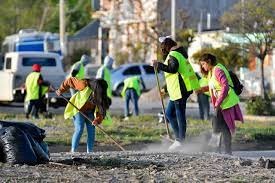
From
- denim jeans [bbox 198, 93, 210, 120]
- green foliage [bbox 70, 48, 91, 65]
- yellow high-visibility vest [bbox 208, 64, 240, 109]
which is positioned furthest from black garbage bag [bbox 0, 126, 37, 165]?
green foliage [bbox 70, 48, 91, 65]

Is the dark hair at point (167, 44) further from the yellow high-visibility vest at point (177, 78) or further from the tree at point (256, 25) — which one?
the tree at point (256, 25)

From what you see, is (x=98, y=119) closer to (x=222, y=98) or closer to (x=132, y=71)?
(x=222, y=98)

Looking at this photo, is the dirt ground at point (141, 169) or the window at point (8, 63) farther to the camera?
the window at point (8, 63)

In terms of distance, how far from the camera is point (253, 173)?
388 inches

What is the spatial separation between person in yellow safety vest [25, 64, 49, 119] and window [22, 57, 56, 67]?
6.44m

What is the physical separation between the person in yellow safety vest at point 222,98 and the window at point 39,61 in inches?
636

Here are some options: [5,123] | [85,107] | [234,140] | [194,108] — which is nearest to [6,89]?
[194,108]

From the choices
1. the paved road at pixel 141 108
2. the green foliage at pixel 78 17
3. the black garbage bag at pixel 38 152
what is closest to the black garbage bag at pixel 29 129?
the black garbage bag at pixel 38 152

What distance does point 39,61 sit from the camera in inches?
1141

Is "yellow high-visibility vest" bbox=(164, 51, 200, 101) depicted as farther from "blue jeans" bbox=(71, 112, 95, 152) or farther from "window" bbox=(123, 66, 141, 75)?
"window" bbox=(123, 66, 141, 75)

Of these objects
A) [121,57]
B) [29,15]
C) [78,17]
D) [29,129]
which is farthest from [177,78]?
[78,17]

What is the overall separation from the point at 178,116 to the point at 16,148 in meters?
3.68

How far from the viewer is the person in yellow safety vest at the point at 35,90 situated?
21656 millimetres

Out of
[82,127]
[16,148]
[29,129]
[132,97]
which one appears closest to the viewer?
[16,148]
